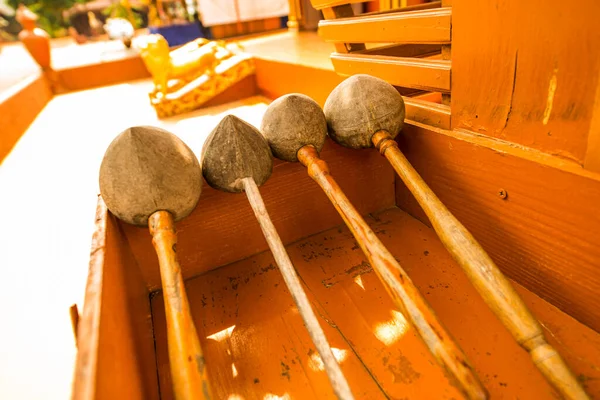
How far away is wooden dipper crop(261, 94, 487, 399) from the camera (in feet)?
1.57

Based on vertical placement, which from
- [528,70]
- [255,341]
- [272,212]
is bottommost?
[255,341]

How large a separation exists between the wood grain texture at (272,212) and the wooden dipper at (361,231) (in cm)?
10

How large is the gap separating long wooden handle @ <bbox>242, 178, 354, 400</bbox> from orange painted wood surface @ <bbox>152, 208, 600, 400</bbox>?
0.15 m

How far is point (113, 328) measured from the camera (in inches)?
19.3

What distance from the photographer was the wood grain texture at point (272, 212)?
0.82 meters

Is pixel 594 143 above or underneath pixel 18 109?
above

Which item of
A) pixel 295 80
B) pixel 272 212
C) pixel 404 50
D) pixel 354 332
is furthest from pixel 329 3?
pixel 295 80

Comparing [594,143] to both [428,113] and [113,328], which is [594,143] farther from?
[113,328]

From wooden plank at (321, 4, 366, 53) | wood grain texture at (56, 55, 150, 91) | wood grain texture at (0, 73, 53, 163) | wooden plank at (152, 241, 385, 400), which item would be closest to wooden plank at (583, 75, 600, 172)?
wooden plank at (152, 241, 385, 400)

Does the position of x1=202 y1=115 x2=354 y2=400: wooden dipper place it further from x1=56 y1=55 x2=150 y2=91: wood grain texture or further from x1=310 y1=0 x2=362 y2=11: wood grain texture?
x1=56 y1=55 x2=150 y2=91: wood grain texture

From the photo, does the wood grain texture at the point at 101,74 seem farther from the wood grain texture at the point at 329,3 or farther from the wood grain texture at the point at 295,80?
the wood grain texture at the point at 329,3

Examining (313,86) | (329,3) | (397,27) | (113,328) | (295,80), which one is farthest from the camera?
(295,80)

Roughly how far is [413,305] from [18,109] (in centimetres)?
294

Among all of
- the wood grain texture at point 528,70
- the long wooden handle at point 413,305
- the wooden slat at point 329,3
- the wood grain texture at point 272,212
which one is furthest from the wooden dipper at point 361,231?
the wooden slat at point 329,3
